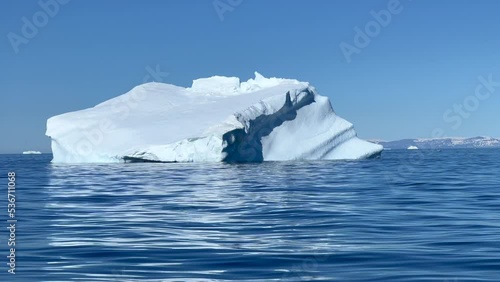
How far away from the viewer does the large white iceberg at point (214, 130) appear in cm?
3684

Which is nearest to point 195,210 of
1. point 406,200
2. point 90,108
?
point 406,200

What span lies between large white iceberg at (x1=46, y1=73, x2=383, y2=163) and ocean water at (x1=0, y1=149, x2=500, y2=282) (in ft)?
61.1

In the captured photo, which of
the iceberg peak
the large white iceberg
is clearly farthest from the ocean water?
the iceberg peak

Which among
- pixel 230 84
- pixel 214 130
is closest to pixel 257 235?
pixel 214 130

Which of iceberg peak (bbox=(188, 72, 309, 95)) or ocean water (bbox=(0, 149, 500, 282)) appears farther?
iceberg peak (bbox=(188, 72, 309, 95))

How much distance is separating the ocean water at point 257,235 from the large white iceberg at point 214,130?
61.1 ft

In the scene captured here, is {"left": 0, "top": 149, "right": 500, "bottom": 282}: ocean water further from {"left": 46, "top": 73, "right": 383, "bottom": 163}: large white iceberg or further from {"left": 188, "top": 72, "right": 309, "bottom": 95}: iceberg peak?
{"left": 188, "top": 72, "right": 309, "bottom": 95}: iceberg peak

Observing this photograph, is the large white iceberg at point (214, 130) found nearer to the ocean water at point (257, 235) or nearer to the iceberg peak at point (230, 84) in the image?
the iceberg peak at point (230, 84)

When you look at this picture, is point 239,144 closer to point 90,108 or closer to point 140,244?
point 90,108

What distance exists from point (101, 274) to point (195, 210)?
21.0ft

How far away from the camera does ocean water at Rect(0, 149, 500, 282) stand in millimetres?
7074

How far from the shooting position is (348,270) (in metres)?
7.07

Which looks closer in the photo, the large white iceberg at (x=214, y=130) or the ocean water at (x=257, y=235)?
the ocean water at (x=257, y=235)

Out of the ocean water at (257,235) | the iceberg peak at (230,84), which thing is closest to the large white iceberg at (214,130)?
the iceberg peak at (230,84)
